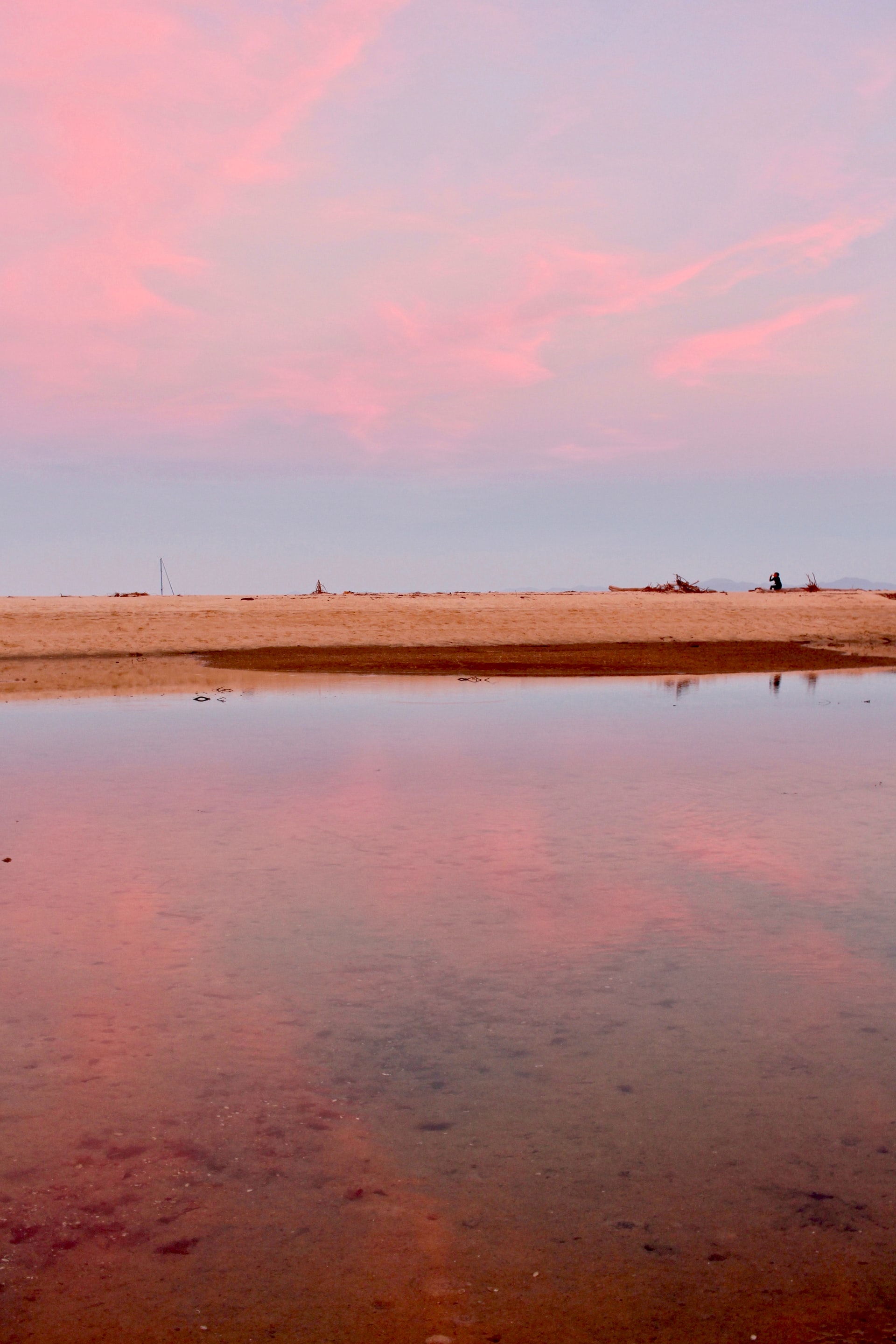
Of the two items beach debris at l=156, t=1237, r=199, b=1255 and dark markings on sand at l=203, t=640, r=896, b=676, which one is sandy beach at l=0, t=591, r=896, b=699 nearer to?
dark markings on sand at l=203, t=640, r=896, b=676

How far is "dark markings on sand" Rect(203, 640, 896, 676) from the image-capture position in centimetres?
2689

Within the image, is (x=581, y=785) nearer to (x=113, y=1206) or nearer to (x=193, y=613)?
(x=113, y=1206)

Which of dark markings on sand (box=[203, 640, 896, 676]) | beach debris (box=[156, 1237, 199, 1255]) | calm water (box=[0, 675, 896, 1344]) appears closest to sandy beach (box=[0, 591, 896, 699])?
dark markings on sand (box=[203, 640, 896, 676])

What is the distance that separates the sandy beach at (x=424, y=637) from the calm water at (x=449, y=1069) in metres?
14.7

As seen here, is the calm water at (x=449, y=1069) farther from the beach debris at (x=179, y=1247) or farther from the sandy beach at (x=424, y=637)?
the sandy beach at (x=424, y=637)

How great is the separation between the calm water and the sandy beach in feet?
48.1

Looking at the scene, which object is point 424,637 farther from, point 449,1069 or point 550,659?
point 449,1069

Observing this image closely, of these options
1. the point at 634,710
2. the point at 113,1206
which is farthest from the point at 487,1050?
the point at 634,710

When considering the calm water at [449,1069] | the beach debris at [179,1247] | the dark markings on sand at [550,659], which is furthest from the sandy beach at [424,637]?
the beach debris at [179,1247]

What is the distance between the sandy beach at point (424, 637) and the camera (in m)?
27.5

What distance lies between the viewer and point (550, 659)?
30.0 metres

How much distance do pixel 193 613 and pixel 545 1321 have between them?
125ft

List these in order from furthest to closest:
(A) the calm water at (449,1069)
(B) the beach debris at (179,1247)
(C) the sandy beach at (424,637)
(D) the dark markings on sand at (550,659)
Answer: (C) the sandy beach at (424,637) < (D) the dark markings on sand at (550,659) < (B) the beach debris at (179,1247) < (A) the calm water at (449,1069)

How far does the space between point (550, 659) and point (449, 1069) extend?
25231 millimetres
